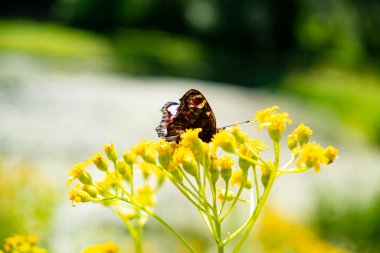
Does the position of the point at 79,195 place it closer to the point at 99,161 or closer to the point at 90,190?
the point at 90,190

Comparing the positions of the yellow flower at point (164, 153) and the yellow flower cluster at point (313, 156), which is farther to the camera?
the yellow flower at point (164, 153)

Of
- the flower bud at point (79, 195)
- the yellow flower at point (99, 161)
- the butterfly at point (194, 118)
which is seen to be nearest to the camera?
the flower bud at point (79, 195)

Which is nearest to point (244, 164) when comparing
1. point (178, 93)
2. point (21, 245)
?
point (21, 245)

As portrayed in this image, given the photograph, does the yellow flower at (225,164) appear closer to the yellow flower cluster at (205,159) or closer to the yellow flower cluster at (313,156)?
the yellow flower cluster at (205,159)

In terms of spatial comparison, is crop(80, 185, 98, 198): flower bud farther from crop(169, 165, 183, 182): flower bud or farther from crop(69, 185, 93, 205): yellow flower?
crop(169, 165, 183, 182): flower bud

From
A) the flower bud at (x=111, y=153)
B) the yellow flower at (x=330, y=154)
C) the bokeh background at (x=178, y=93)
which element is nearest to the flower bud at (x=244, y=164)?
the yellow flower at (x=330, y=154)

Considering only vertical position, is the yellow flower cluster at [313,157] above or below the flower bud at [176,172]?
above

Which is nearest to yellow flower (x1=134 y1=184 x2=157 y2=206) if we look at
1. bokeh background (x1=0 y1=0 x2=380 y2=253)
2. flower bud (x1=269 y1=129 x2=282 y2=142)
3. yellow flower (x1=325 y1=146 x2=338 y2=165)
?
flower bud (x1=269 y1=129 x2=282 y2=142)
